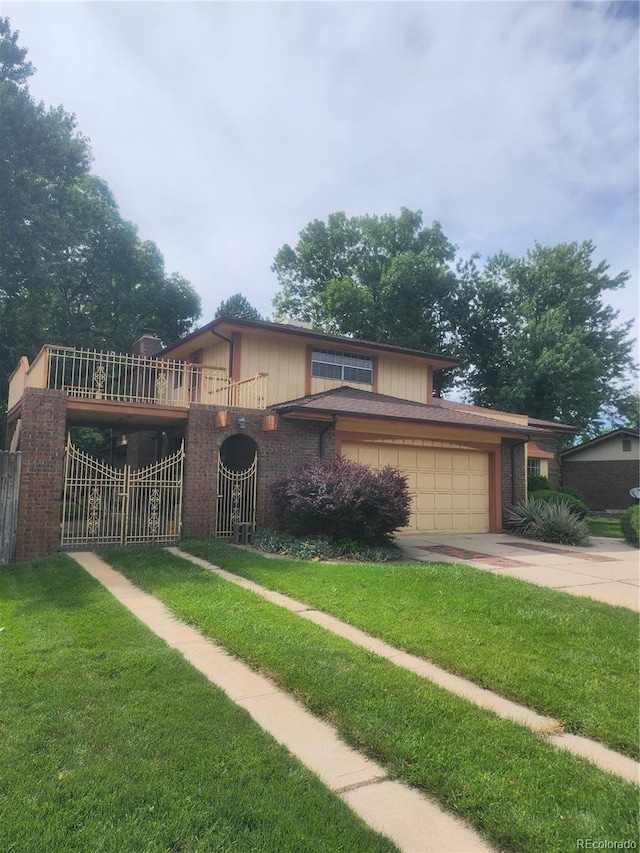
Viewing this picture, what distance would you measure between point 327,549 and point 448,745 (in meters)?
7.28

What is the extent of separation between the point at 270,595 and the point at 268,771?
4.24 meters

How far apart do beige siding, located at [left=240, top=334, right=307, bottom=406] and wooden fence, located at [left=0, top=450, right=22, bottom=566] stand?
19.9 ft

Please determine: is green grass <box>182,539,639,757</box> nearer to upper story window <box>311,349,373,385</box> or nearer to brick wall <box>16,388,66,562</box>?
brick wall <box>16,388,66,562</box>

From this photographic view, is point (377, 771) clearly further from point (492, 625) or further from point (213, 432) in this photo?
point (213, 432)

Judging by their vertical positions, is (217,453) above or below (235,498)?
above

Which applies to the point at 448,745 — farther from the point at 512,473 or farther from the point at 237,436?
the point at 512,473

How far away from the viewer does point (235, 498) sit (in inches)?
473

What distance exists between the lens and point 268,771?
2.93 meters

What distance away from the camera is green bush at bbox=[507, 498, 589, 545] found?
44.6 feet

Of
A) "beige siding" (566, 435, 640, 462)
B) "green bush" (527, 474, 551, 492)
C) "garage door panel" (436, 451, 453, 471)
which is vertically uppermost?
"beige siding" (566, 435, 640, 462)

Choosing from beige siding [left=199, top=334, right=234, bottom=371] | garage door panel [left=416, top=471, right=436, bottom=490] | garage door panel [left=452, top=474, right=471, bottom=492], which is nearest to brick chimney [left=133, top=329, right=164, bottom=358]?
beige siding [left=199, top=334, right=234, bottom=371]

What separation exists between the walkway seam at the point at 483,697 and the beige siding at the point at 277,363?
8740mm

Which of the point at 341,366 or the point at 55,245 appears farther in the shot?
the point at 55,245

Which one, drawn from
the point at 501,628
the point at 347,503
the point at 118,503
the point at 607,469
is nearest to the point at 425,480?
the point at 347,503
